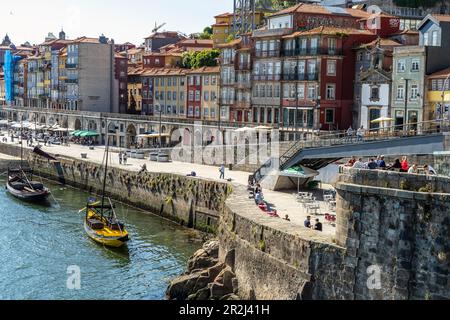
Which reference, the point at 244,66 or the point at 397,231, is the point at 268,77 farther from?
the point at 397,231

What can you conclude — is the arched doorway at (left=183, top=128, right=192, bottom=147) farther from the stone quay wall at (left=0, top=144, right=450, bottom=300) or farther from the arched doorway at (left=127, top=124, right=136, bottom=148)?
the stone quay wall at (left=0, top=144, right=450, bottom=300)

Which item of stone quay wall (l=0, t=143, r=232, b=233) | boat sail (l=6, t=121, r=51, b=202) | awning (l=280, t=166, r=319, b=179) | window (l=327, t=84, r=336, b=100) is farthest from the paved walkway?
window (l=327, t=84, r=336, b=100)

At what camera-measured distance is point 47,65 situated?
123812 millimetres

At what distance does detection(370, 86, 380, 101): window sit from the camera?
6012 centimetres

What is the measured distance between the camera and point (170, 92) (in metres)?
96.6

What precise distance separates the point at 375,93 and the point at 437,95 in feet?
22.9

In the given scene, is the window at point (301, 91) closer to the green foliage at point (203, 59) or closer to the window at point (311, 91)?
the window at point (311, 91)

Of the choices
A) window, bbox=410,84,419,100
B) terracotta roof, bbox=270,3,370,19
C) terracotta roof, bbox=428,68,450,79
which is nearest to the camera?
terracotta roof, bbox=428,68,450,79

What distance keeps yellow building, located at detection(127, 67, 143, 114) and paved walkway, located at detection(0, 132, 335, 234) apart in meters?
18.0

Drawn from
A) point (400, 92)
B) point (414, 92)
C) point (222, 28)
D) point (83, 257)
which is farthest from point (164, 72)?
point (83, 257)

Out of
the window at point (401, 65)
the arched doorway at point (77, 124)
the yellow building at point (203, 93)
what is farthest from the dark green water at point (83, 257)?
the arched doorway at point (77, 124)

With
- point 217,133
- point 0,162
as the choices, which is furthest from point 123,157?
point 0,162

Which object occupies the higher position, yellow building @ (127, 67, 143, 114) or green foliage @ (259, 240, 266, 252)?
yellow building @ (127, 67, 143, 114)

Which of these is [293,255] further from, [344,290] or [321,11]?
[321,11]
